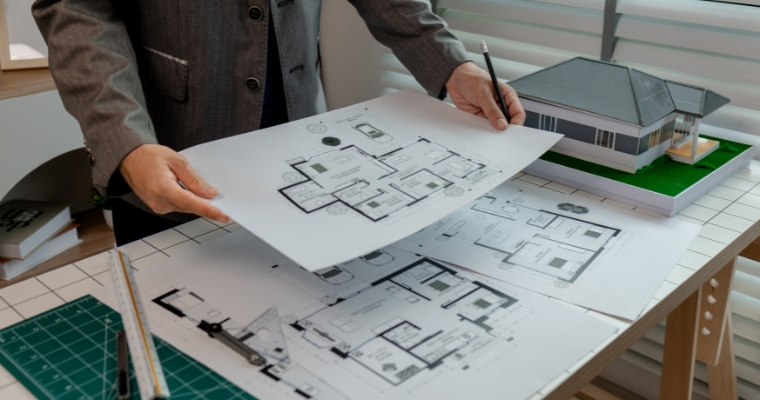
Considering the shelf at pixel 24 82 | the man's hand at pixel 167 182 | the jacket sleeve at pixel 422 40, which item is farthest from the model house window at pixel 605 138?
the shelf at pixel 24 82

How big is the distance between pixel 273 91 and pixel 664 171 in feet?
2.32

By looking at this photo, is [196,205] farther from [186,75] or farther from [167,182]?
[186,75]

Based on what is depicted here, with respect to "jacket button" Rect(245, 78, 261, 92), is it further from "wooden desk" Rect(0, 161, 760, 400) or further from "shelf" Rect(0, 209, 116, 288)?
"shelf" Rect(0, 209, 116, 288)

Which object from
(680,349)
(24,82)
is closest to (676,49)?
(680,349)

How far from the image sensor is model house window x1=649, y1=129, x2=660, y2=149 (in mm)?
1188

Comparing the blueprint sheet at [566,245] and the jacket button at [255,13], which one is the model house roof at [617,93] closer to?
the blueprint sheet at [566,245]

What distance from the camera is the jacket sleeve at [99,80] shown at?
0.90 m

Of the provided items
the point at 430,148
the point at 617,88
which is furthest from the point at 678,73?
the point at 430,148

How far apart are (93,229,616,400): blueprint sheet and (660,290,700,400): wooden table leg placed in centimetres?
44

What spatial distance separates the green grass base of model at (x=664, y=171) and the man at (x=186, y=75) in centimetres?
15

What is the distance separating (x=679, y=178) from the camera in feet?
3.82

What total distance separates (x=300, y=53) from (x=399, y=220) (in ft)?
1.59

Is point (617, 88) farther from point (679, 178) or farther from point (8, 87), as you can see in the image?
point (8, 87)

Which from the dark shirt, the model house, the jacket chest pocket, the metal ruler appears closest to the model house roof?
the model house
